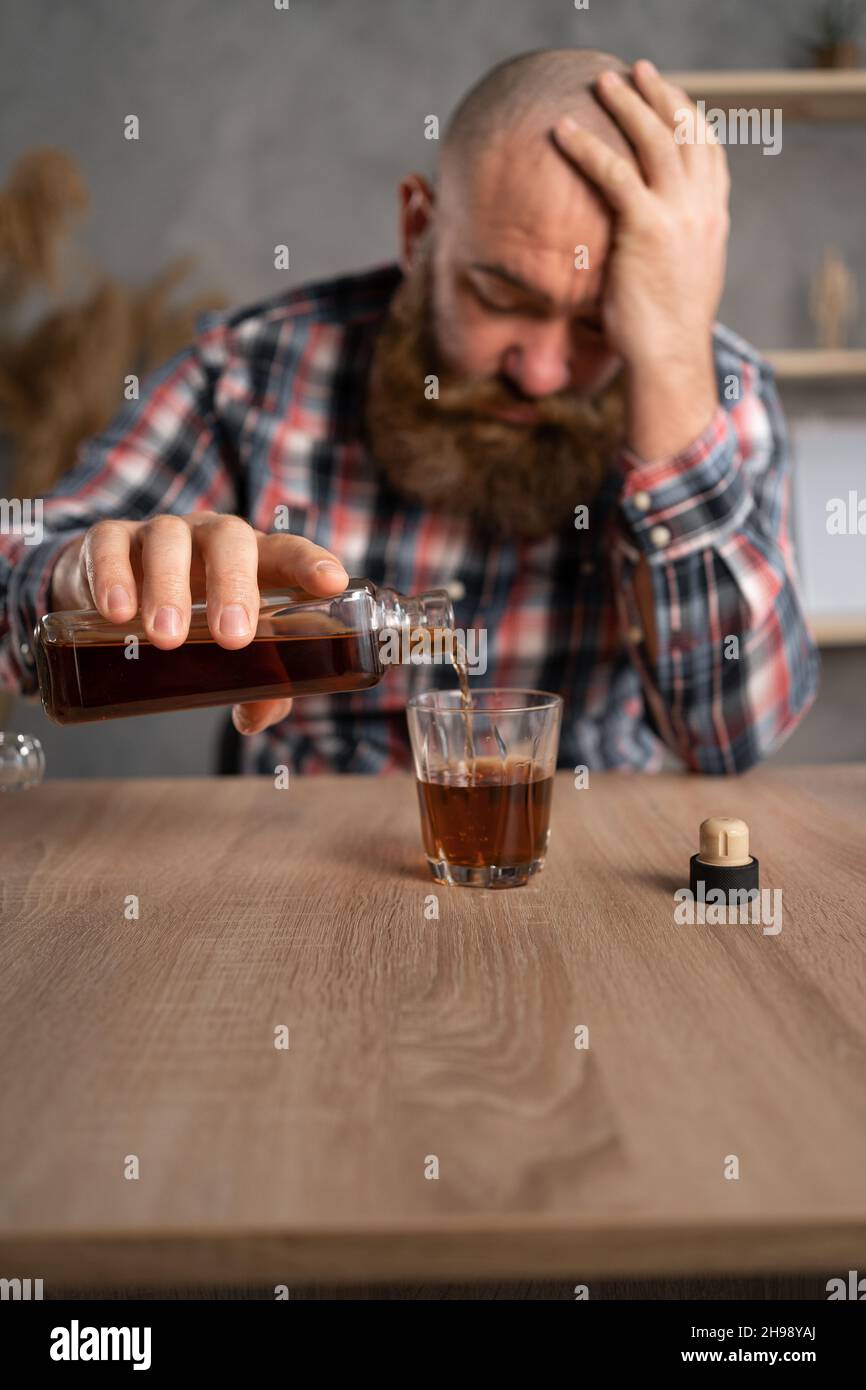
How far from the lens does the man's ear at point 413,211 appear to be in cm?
150

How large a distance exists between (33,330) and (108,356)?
0.21 meters

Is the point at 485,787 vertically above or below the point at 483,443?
below

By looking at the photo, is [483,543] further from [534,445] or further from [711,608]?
[711,608]

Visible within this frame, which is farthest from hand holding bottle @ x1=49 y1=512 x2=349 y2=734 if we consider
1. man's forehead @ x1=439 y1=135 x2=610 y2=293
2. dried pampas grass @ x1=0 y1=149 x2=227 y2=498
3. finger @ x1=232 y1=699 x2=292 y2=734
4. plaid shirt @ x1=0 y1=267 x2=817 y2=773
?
dried pampas grass @ x1=0 y1=149 x2=227 y2=498

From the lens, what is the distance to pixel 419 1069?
20.2 inches

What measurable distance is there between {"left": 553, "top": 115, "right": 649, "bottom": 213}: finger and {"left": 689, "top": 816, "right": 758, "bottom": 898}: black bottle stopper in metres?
0.77

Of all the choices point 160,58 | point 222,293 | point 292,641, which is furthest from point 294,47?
point 292,641

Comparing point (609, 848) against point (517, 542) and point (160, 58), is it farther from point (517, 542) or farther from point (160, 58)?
point (160, 58)

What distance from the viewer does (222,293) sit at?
8.79ft

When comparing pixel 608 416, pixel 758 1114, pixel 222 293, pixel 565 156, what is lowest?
pixel 758 1114

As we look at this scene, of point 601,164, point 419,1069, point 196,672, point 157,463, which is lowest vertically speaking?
point 419,1069

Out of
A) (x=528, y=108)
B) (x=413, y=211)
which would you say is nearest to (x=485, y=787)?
(x=528, y=108)

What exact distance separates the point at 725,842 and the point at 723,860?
1 cm

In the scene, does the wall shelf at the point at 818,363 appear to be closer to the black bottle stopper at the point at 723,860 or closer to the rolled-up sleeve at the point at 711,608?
the rolled-up sleeve at the point at 711,608
